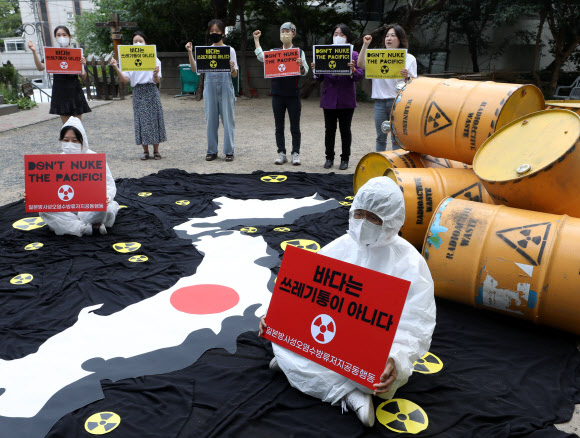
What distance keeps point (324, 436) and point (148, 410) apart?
80cm

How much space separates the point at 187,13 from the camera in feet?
50.9

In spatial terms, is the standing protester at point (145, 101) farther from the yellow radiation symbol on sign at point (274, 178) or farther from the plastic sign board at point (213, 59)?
the yellow radiation symbol on sign at point (274, 178)

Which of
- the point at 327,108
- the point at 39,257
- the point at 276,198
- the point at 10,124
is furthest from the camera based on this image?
the point at 10,124

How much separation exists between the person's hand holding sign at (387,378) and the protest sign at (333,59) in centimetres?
434

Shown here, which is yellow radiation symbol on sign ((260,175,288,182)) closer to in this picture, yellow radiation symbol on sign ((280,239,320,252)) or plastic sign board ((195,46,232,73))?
plastic sign board ((195,46,232,73))

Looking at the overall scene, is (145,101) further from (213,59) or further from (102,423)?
(102,423)

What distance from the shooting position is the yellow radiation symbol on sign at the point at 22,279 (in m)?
3.38

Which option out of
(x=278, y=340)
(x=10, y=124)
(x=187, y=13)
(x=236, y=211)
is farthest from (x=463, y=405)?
(x=187, y=13)

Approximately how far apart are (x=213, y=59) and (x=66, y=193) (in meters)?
3.06

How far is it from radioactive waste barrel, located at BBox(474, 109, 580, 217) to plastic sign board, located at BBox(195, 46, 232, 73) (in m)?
3.96

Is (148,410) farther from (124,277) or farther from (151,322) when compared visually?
(124,277)

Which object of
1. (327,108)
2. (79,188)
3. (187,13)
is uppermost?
(187,13)

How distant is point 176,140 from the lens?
332 inches

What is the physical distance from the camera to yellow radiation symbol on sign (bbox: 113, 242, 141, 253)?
154 inches
